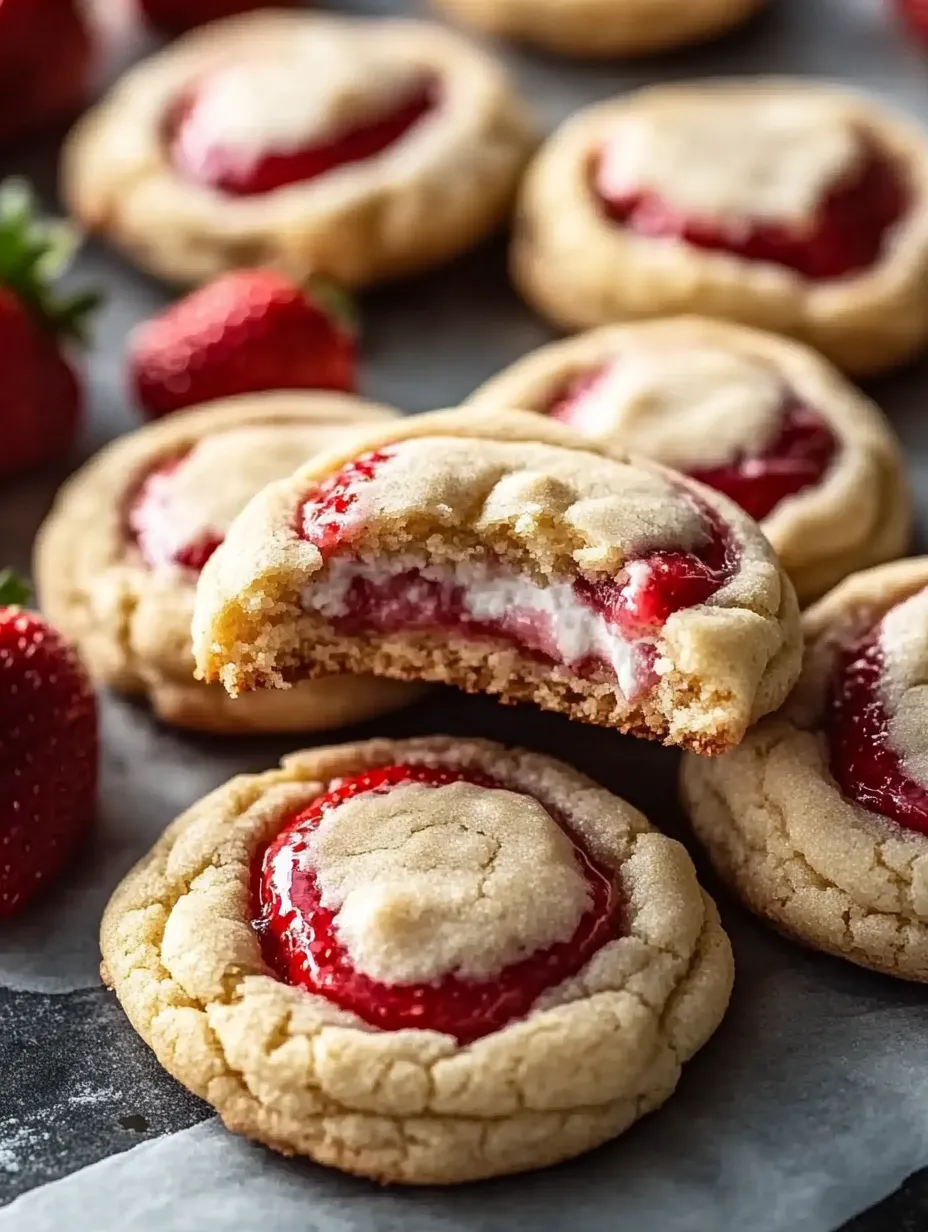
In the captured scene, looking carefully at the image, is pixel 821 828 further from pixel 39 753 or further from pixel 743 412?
pixel 39 753

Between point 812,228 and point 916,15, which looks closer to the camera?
point 812,228

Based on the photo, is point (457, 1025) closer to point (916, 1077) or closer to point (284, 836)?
point (284, 836)

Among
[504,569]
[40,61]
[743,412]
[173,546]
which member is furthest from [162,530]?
[40,61]

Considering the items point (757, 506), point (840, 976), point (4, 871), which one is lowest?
point (840, 976)

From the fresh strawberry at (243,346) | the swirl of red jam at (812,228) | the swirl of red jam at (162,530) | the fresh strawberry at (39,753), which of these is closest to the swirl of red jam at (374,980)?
the fresh strawberry at (39,753)

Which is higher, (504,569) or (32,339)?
(32,339)

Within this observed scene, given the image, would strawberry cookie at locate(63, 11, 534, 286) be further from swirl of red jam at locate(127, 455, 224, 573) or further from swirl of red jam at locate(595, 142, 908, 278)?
swirl of red jam at locate(127, 455, 224, 573)

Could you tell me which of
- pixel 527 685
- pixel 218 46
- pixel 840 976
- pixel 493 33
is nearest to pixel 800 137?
pixel 493 33
